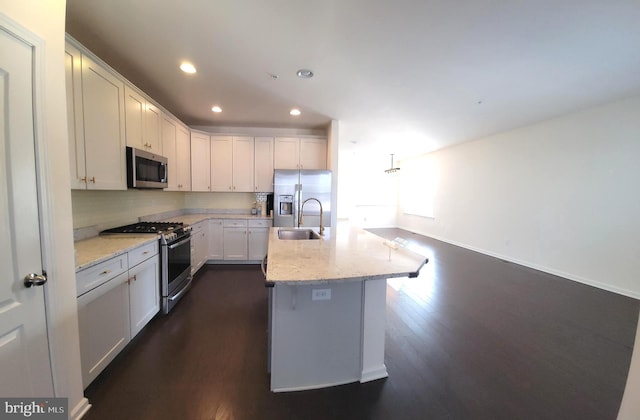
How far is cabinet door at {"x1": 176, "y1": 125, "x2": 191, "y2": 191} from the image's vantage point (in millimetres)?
3812

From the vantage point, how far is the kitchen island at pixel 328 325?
159 centimetres

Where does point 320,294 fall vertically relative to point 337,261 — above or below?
below

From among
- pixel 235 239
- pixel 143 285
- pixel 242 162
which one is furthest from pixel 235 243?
pixel 143 285

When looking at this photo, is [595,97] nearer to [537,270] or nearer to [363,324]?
[537,270]

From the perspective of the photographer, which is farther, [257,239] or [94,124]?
[257,239]

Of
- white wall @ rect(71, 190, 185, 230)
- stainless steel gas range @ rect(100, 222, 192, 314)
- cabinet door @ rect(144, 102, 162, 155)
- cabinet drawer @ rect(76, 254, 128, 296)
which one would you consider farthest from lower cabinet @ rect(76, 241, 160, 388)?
cabinet door @ rect(144, 102, 162, 155)

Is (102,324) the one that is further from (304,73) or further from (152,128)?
(304,73)

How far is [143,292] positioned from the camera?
2262mm

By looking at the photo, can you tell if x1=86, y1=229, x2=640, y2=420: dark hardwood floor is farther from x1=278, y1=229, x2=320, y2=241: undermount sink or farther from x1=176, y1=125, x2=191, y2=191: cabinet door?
x1=176, y1=125, x2=191, y2=191: cabinet door

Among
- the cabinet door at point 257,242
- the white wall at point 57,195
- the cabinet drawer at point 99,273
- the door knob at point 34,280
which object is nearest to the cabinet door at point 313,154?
the cabinet door at point 257,242

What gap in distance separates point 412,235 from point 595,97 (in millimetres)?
5281

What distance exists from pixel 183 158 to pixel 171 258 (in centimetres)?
207

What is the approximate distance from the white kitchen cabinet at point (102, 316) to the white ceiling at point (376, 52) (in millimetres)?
2017

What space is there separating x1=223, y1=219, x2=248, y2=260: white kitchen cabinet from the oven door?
1196 millimetres
